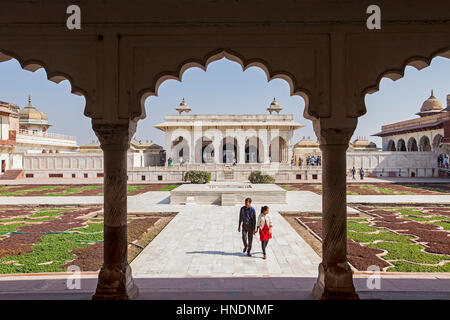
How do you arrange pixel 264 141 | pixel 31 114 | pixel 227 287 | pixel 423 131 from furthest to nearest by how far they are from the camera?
pixel 31 114 < pixel 264 141 < pixel 423 131 < pixel 227 287

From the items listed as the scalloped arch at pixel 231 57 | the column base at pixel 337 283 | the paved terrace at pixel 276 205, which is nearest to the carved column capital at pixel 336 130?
the scalloped arch at pixel 231 57

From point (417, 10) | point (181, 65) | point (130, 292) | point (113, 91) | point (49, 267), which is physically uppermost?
point (417, 10)

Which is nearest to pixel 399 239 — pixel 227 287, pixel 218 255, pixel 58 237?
pixel 218 255

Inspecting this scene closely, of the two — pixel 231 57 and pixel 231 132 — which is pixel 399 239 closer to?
pixel 231 57

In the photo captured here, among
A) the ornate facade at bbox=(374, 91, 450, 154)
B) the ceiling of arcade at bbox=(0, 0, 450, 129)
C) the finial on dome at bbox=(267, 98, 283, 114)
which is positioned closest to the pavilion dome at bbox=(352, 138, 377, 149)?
the ornate facade at bbox=(374, 91, 450, 154)

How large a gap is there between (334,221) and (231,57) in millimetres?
2186

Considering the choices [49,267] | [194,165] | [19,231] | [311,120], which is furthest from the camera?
[194,165]

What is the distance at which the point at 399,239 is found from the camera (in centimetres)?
775

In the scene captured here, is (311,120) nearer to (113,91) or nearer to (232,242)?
(113,91)

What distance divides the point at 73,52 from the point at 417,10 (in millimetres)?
3818

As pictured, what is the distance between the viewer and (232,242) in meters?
7.52

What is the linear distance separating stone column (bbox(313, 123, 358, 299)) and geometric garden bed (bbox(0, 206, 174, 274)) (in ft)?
12.9

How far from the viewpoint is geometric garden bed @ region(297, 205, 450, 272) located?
234 inches
